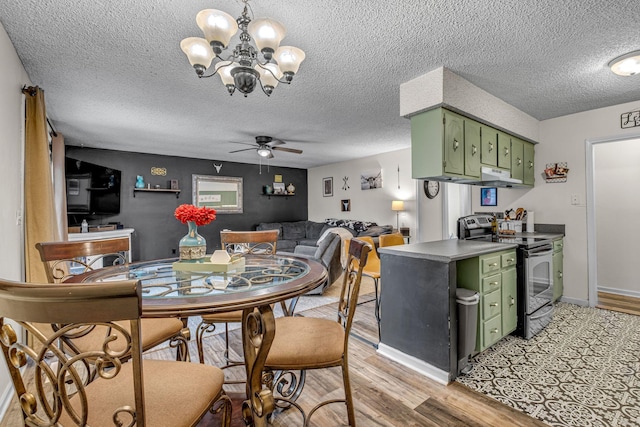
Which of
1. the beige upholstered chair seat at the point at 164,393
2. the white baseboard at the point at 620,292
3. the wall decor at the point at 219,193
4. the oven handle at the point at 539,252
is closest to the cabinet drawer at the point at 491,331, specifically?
the oven handle at the point at 539,252

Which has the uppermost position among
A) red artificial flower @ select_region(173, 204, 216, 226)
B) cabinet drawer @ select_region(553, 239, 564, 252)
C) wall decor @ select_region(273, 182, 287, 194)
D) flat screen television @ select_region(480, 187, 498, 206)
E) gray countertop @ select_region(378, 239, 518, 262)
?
wall decor @ select_region(273, 182, 287, 194)

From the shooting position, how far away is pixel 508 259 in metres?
2.53

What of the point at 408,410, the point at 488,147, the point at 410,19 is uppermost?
the point at 410,19

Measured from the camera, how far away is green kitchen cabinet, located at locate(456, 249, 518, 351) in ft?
7.30

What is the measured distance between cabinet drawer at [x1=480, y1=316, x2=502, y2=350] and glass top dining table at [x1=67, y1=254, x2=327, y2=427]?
145 cm

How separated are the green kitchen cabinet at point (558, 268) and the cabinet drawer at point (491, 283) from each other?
147 cm

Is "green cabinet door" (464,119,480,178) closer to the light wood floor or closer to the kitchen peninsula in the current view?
the kitchen peninsula

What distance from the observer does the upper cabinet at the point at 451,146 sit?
8.39 feet

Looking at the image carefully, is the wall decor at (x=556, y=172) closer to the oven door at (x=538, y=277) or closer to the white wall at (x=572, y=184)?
the white wall at (x=572, y=184)

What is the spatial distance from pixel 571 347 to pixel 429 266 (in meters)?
1.54

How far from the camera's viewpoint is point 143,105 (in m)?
3.30

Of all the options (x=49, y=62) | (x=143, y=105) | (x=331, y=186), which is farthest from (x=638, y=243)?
(x=49, y=62)

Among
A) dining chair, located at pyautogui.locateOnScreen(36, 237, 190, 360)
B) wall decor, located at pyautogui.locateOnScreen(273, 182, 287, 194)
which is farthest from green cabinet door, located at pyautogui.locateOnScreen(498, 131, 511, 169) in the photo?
wall decor, located at pyautogui.locateOnScreen(273, 182, 287, 194)

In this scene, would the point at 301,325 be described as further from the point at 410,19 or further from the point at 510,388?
the point at 410,19
